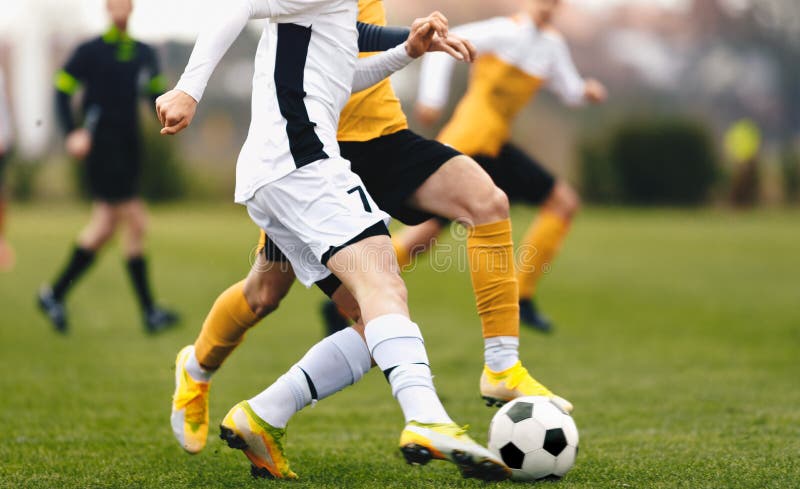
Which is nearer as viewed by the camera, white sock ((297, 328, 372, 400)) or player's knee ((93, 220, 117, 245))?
white sock ((297, 328, 372, 400))

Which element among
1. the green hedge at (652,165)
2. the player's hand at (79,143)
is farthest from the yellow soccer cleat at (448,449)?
the green hedge at (652,165)

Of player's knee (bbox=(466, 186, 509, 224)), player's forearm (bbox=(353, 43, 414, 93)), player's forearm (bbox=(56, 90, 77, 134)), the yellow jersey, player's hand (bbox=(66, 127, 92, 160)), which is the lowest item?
player's hand (bbox=(66, 127, 92, 160))

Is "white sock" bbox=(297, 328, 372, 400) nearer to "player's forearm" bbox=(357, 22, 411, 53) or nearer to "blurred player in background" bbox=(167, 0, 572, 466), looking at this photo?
"blurred player in background" bbox=(167, 0, 572, 466)

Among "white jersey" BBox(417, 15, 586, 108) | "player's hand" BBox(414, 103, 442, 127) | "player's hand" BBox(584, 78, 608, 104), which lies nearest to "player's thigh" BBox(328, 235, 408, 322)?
"player's hand" BBox(414, 103, 442, 127)

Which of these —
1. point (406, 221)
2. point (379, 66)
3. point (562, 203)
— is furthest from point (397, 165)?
point (562, 203)

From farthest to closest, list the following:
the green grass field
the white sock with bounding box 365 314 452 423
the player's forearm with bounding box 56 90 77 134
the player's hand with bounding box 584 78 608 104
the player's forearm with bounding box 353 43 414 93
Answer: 1. the player's forearm with bounding box 56 90 77 134
2. the player's hand with bounding box 584 78 608 104
3. the player's forearm with bounding box 353 43 414 93
4. the green grass field
5. the white sock with bounding box 365 314 452 423

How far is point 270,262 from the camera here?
3.74 m

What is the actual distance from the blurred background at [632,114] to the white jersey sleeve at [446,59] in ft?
28.1

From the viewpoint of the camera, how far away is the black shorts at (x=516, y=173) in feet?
22.6

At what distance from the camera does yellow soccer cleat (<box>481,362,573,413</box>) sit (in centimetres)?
372

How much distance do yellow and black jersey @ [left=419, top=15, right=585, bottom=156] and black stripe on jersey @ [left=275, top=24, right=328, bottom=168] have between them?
11.0 feet

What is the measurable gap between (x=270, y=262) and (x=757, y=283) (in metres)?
8.61

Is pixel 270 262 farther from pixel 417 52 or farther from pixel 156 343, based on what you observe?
pixel 156 343

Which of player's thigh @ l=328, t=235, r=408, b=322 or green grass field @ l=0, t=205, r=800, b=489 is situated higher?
player's thigh @ l=328, t=235, r=408, b=322
